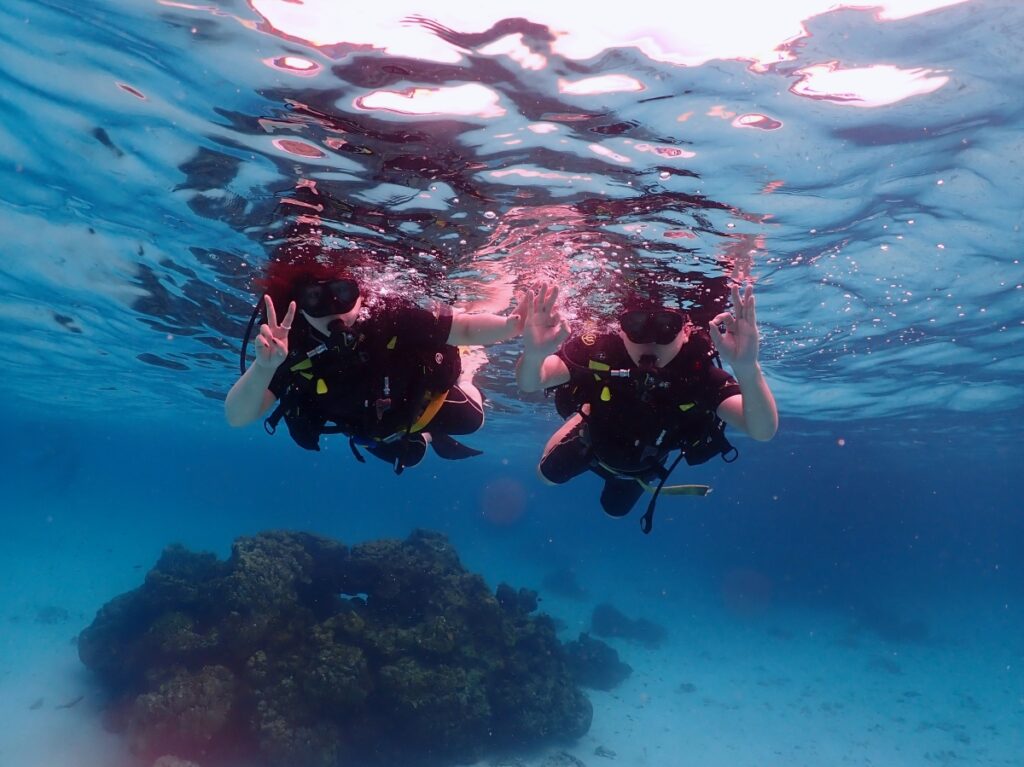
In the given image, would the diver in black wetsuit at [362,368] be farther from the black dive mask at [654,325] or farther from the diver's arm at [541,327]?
the black dive mask at [654,325]

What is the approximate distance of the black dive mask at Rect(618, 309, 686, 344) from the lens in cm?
654

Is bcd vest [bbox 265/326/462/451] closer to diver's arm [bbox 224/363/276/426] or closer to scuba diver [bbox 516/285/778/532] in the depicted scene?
diver's arm [bbox 224/363/276/426]

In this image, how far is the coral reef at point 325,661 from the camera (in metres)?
13.0

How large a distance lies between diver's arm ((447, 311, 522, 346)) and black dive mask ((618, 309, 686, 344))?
1.40 meters

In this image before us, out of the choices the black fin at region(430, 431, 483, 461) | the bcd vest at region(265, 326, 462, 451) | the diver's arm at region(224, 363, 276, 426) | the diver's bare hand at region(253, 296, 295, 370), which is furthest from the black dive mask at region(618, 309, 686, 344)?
the diver's arm at region(224, 363, 276, 426)

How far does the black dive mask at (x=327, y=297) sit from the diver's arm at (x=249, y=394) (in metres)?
0.98

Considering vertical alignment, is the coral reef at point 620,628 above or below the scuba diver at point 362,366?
below

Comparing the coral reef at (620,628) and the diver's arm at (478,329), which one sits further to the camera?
the coral reef at (620,628)

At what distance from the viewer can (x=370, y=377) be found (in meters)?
6.71

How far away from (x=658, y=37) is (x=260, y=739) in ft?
48.9

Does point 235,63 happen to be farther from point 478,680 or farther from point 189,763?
point 478,680

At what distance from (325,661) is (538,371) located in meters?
10.5

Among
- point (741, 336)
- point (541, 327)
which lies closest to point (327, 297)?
point (541, 327)

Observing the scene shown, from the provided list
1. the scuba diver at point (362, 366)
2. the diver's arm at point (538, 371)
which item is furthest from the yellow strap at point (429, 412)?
the diver's arm at point (538, 371)
